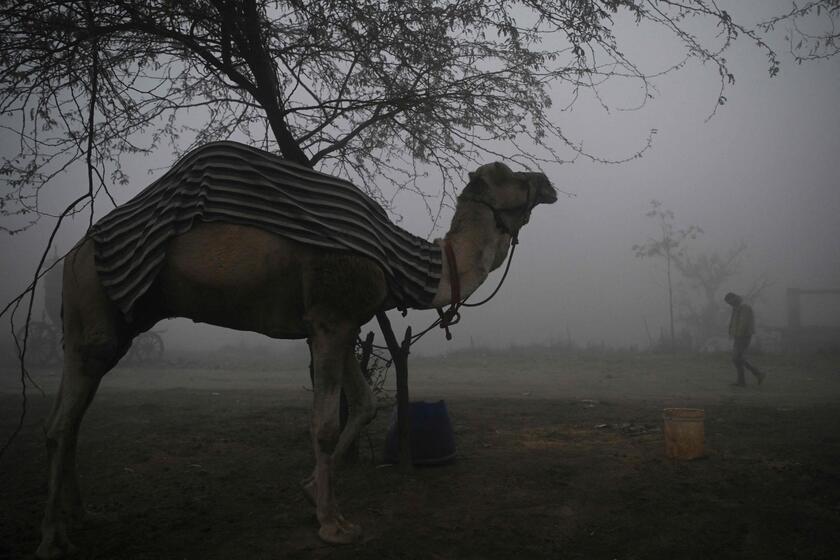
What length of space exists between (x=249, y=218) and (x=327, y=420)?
1.21 metres

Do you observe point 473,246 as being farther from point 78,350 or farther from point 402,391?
point 78,350

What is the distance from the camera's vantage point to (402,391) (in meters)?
4.94

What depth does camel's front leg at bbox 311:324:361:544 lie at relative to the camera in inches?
134

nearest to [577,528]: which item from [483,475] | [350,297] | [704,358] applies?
[483,475]

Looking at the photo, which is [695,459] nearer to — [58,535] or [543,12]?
[543,12]

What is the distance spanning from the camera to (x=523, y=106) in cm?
635

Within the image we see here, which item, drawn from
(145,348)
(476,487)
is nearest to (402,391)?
(476,487)

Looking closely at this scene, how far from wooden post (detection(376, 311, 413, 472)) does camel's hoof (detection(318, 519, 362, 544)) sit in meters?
1.52

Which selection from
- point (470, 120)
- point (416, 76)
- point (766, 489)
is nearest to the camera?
point (766, 489)

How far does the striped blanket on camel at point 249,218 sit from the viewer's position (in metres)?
3.35

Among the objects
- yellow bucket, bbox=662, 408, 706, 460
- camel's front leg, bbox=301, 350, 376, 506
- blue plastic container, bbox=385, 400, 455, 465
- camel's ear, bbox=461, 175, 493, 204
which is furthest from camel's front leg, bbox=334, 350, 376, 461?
yellow bucket, bbox=662, 408, 706, 460

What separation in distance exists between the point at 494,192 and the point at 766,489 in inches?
117

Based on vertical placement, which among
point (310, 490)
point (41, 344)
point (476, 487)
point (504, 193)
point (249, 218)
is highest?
point (504, 193)

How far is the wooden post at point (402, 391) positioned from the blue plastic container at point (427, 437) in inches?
4.8
